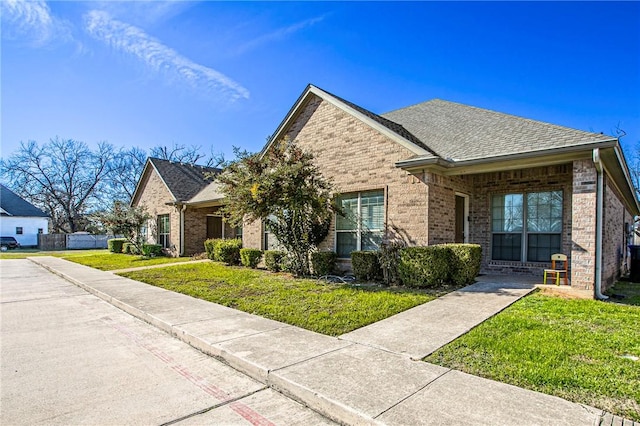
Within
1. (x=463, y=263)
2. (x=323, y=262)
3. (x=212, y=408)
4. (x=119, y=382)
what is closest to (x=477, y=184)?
(x=463, y=263)

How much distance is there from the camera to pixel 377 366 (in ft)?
13.0

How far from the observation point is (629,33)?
34.6 feet

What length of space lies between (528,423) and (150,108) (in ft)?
57.1

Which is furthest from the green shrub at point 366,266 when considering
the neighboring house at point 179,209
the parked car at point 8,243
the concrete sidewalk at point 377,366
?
the parked car at point 8,243

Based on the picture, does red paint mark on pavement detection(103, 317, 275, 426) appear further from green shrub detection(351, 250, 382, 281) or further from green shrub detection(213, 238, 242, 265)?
green shrub detection(213, 238, 242, 265)

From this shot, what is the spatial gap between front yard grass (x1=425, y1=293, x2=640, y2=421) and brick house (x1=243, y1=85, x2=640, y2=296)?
2.41 meters

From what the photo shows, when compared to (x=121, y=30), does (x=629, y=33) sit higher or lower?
higher

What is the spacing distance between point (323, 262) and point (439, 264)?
373 cm

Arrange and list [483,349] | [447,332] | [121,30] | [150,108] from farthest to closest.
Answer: [150,108], [121,30], [447,332], [483,349]

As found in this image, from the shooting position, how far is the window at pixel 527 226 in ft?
32.2

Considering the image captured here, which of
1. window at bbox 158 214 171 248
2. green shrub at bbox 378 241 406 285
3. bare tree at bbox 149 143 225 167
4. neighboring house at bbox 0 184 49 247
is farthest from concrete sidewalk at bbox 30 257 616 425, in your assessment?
bare tree at bbox 149 143 225 167

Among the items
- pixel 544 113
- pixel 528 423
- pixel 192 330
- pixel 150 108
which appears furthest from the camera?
pixel 544 113

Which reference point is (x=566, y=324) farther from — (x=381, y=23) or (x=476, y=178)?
(x=381, y=23)

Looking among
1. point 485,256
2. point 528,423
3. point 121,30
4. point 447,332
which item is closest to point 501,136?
point 485,256
